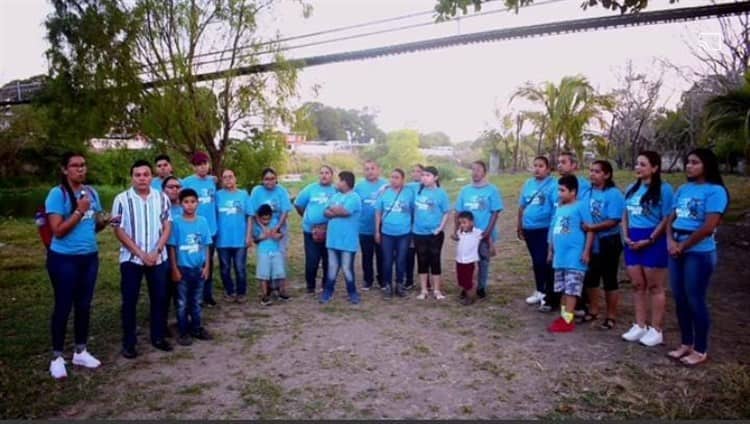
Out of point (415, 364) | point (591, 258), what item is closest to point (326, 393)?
point (415, 364)

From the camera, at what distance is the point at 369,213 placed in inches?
275

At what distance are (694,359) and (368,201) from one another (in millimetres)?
3879

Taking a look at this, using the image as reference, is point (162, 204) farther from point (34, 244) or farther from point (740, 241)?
point (34, 244)

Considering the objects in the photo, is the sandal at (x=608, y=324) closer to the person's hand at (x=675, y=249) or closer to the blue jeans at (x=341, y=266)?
the person's hand at (x=675, y=249)

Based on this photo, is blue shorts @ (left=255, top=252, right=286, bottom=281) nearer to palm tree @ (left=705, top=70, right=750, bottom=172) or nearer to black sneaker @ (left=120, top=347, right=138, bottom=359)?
black sneaker @ (left=120, top=347, right=138, bottom=359)

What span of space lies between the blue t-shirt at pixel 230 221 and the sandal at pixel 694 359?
4.36 m

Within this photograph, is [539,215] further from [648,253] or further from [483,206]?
[648,253]

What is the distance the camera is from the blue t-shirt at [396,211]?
21.4 ft

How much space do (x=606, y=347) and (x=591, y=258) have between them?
2.97 feet

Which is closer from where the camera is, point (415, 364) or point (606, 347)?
point (415, 364)

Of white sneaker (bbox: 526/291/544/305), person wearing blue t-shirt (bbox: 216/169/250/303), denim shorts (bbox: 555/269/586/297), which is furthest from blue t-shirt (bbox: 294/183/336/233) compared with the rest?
denim shorts (bbox: 555/269/586/297)

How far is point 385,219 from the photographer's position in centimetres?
659

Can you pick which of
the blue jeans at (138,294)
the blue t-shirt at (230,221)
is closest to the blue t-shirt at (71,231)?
the blue jeans at (138,294)

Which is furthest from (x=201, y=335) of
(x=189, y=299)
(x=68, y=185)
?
(x=68, y=185)
